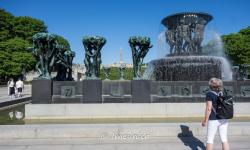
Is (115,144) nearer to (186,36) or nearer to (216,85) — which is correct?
(216,85)

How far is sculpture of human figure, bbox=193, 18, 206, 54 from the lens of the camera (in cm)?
1772

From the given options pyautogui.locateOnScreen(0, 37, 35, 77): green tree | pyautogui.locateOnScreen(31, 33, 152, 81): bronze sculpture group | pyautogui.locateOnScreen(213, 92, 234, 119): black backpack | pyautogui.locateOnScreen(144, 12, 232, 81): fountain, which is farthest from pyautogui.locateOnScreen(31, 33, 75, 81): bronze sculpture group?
pyautogui.locateOnScreen(0, 37, 35, 77): green tree

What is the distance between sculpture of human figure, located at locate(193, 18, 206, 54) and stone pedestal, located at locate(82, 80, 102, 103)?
24.8 feet

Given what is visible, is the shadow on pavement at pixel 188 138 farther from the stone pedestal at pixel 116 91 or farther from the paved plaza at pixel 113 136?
the stone pedestal at pixel 116 91

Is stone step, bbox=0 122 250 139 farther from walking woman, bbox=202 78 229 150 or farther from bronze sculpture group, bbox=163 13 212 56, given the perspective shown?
bronze sculpture group, bbox=163 13 212 56

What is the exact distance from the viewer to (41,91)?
1220cm

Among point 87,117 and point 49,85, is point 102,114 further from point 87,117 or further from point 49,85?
point 49,85

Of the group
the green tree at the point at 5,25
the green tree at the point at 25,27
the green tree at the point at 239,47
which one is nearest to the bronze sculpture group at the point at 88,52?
the green tree at the point at 5,25

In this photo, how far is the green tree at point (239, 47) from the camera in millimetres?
62406

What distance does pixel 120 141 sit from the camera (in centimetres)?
800

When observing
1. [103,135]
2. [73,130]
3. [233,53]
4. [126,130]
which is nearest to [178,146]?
[126,130]

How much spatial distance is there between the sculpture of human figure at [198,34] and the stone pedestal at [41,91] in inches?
363

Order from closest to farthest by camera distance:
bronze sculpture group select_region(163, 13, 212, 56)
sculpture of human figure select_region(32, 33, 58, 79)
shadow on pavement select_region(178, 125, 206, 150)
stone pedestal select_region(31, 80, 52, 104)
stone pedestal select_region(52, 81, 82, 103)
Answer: shadow on pavement select_region(178, 125, 206, 150), stone pedestal select_region(31, 80, 52, 104), stone pedestal select_region(52, 81, 82, 103), sculpture of human figure select_region(32, 33, 58, 79), bronze sculpture group select_region(163, 13, 212, 56)

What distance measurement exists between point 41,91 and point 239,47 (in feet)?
191
